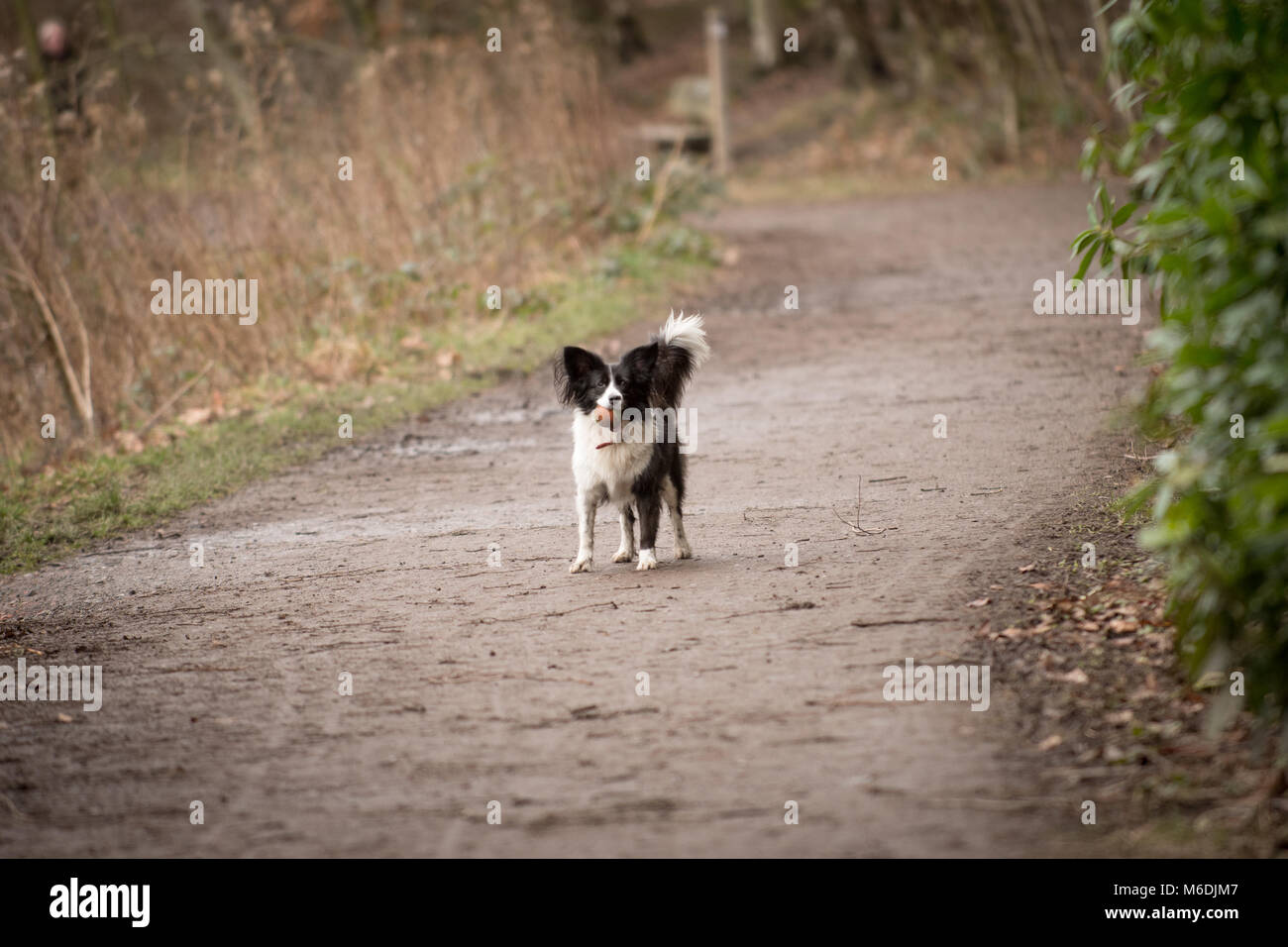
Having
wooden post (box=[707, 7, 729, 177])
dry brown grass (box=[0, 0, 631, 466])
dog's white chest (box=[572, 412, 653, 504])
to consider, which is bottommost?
dog's white chest (box=[572, 412, 653, 504])

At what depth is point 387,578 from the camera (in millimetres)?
7738

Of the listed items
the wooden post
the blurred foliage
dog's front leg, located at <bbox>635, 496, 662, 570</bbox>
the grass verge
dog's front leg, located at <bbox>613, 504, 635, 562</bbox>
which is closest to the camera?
the blurred foliage

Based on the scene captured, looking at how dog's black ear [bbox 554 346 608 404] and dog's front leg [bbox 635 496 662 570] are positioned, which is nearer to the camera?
dog's black ear [bbox 554 346 608 404]

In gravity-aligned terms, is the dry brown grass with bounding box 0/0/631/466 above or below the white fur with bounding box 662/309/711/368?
above

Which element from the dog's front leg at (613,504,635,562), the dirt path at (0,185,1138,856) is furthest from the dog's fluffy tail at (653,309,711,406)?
the dirt path at (0,185,1138,856)

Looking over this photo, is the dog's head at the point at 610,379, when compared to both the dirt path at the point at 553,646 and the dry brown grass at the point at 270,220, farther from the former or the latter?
the dry brown grass at the point at 270,220

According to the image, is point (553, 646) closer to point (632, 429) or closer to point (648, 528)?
point (648, 528)

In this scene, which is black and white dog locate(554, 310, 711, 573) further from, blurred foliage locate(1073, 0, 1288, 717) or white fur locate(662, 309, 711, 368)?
blurred foliage locate(1073, 0, 1288, 717)

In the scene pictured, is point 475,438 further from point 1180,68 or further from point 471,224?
point 1180,68

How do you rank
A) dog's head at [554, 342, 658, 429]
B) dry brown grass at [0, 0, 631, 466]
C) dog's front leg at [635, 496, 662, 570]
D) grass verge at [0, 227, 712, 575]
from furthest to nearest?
dry brown grass at [0, 0, 631, 466]
grass verge at [0, 227, 712, 575]
dog's front leg at [635, 496, 662, 570]
dog's head at [554, 342, 658, 429]

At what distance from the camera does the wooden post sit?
2780 cm

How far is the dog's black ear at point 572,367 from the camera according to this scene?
23.4 ft

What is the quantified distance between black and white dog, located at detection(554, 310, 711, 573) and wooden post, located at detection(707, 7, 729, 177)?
2120 cm
